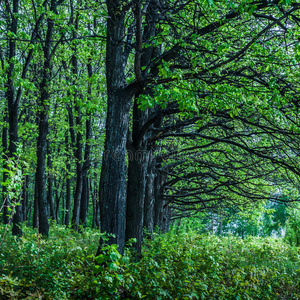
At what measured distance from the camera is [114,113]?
22.2ft

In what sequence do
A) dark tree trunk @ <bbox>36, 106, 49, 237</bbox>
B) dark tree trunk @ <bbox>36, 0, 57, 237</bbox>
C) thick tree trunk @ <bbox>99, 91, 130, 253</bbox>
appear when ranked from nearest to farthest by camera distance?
thick tree trunk @ <bbox>99, 91, 130, 253</bbox>
dark tree trunk @ <bbox>36, 0, 57, 237</bbox>
dark tree trunk @ <bbox>36, 106, 49, 237</bbox>

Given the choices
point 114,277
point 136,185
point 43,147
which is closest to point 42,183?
point 43,147

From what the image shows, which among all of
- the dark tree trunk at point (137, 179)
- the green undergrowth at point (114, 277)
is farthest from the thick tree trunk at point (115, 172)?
the dark tree trunk at point (137, 179)

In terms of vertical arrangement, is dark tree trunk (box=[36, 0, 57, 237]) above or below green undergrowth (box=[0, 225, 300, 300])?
above

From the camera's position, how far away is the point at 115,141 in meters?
6.69

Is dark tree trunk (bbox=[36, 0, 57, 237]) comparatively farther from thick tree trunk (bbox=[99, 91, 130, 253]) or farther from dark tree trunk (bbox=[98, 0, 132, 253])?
thick tree trunk (bbox=[99, 91, 130, 253])

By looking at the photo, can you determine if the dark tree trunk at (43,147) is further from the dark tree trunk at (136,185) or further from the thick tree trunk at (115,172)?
the thick tree trunk at (115,172)

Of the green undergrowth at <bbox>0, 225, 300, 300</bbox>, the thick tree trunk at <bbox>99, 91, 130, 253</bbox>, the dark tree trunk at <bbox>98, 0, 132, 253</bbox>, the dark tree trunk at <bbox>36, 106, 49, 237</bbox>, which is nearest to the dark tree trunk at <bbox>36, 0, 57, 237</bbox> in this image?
the dark tree trunk at <bbox>36, 106, 49, 237</bbox>

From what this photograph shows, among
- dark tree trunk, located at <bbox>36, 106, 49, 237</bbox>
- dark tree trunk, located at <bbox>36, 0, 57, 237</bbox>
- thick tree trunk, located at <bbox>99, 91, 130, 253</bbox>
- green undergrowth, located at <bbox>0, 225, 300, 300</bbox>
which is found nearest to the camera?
green undergrowth, located at <bbox>0, 225, 300, 300</bbox>

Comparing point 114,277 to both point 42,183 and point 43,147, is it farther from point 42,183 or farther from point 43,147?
point 43,147

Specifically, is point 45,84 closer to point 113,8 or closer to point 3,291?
point 113,8

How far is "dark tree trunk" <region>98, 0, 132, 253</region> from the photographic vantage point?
21.2 feet

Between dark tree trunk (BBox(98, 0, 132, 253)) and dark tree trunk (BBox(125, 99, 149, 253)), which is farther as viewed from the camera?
dark tree trunk (BBox(125, 99, 149, 253))

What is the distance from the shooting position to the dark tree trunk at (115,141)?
21.2 feet
